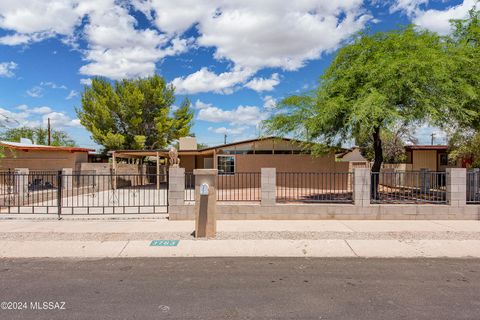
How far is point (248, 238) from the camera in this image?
309 inches

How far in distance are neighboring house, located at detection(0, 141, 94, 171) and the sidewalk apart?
15.8m

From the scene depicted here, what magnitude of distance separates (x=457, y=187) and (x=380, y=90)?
3.80m

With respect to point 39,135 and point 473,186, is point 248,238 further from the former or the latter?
point 39,135

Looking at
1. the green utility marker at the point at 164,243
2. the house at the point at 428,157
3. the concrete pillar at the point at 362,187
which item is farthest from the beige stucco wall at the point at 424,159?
the green utility marker at the point at 164,243

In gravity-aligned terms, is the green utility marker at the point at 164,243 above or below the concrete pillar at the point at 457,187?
below

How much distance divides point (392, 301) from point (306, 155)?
51.7ft

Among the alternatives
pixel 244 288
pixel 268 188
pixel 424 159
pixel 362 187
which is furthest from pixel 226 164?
pixel 244 288

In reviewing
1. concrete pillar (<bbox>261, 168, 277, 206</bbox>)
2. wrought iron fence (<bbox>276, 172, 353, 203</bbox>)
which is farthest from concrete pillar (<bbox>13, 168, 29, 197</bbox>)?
wrought iron fence (<bbox>276, 172, 353, 203</bbox>)

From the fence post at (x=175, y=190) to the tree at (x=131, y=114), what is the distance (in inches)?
903

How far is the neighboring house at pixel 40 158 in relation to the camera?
75.2ft

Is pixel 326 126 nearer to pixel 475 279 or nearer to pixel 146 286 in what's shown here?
pixel 475 279

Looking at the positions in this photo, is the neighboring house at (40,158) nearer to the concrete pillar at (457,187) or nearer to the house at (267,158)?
the house at (267,158)

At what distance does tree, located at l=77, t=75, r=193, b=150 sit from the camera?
31.8 meters

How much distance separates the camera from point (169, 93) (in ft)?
114
